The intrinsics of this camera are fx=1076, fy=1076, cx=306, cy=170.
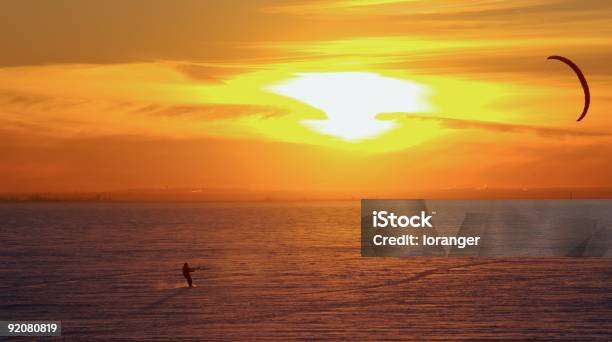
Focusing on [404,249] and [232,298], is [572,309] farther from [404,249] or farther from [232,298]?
[404,249]

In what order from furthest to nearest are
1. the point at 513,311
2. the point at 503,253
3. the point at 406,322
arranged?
the point at 503,253 < the point at 513,311 < the point at 406,322

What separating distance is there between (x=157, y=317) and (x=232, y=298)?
14743 millimetres

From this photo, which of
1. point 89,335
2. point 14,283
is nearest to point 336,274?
point 14,283

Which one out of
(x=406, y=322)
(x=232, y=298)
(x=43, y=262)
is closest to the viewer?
(x=406, y=322)

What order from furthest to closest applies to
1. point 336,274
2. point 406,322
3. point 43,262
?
point 43,262 → point 336,274 → point 406,322

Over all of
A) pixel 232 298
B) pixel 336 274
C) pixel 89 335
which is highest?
pixel 336 274

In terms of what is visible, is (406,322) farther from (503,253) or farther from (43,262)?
(503,253)

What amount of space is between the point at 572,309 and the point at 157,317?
32.9 meters

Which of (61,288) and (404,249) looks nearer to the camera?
(61,288)

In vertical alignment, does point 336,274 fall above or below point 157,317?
above

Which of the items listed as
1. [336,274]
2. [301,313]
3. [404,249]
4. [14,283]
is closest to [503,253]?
[404,249]

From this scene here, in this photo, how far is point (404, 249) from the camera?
529ft

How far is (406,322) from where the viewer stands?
7756 cm

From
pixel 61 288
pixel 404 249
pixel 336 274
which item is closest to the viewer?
pixel 61 288
